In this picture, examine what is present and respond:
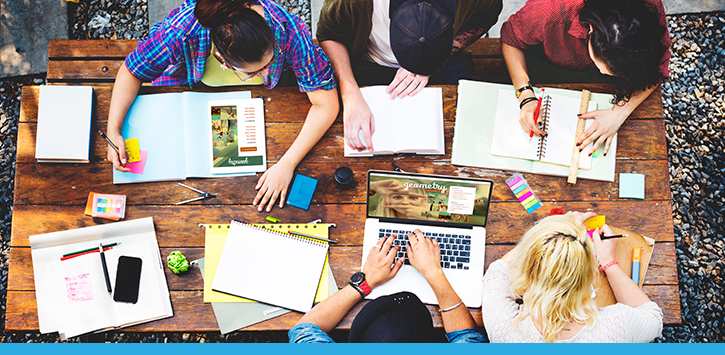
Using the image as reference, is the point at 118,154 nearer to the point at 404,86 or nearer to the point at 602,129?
the point at 404,86

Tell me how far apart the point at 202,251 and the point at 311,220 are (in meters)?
0.47

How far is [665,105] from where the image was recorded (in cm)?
257

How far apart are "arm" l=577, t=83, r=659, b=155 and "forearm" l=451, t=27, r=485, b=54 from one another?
0.58 meters

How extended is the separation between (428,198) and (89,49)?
5.35 feet

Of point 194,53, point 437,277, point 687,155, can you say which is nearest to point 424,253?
point 437,277

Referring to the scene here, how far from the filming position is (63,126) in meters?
1.75

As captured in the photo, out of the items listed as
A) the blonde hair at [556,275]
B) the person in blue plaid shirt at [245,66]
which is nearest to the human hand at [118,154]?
the person in blue plaid shirt at [245,66]

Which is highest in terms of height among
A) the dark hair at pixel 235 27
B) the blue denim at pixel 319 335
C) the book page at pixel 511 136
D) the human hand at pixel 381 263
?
the dark hair at pixel 235 27

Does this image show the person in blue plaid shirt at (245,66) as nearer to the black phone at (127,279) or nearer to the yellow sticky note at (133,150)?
the yellow sticky note at (133,150)

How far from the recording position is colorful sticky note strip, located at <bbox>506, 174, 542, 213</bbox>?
1.75m

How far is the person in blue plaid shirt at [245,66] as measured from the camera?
1563 millimetres

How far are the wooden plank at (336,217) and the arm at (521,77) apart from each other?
1.13 ft

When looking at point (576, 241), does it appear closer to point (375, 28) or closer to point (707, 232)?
point (375, 28)

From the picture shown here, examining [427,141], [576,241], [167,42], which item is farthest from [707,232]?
[167,42]
